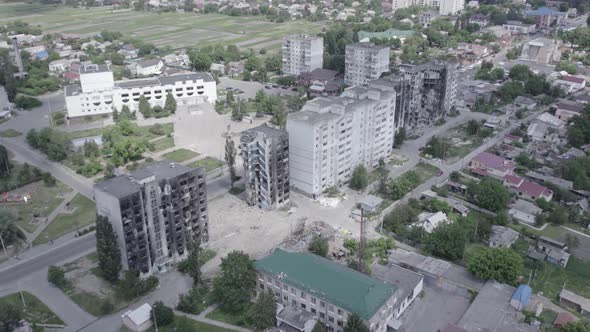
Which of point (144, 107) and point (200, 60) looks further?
point (200, 60)

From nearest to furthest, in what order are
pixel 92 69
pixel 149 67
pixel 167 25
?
pixel 92 69 < pixel 149 67 < pixel 167 25

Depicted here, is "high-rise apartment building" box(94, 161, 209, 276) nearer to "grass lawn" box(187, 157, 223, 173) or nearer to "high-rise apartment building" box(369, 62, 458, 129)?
"grass lawn" box(187, 157, 223, 173)

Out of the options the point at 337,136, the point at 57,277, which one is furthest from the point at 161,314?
the point at 337,136

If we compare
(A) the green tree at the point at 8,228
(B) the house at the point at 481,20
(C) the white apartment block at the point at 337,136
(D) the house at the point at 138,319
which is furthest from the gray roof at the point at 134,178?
(B) the house at the point at 481,20

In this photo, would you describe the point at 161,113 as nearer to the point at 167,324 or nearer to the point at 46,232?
the point at 46,232

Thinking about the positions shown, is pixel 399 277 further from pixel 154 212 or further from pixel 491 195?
pixel 154 212
